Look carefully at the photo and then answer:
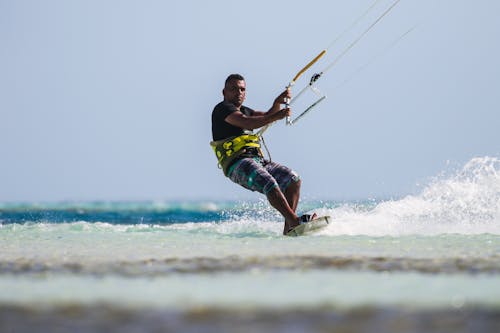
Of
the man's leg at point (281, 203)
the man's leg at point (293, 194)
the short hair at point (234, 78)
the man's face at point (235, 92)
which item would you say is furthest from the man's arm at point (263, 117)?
the man's leg at point (293, 194)

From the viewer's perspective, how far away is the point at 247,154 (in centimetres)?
928

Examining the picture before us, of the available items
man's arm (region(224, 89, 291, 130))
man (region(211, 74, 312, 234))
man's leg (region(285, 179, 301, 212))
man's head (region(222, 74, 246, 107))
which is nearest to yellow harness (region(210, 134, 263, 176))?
man (region(211, 74, 312, 234))

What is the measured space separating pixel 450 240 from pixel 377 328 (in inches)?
194

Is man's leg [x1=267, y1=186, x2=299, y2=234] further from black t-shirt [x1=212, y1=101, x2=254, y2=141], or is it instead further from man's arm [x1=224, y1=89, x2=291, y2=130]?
black t-shirt [x1=212, y1=101, x2=254, y2=141]

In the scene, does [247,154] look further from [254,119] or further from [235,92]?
[235,92]

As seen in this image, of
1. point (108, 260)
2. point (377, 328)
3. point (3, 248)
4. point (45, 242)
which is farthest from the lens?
point (45, 242)

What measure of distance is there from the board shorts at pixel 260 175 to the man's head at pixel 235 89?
74cm

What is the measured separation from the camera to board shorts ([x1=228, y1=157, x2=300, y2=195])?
891 cm

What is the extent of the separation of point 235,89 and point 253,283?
5.09 m

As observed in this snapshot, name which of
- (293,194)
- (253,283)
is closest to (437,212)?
(293,194)

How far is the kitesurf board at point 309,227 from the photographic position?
8.76 m

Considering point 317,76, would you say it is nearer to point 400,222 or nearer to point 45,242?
point 400,222

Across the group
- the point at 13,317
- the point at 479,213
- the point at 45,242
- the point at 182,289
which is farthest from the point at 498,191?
the point at 13,317

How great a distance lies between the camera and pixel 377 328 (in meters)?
3.05
